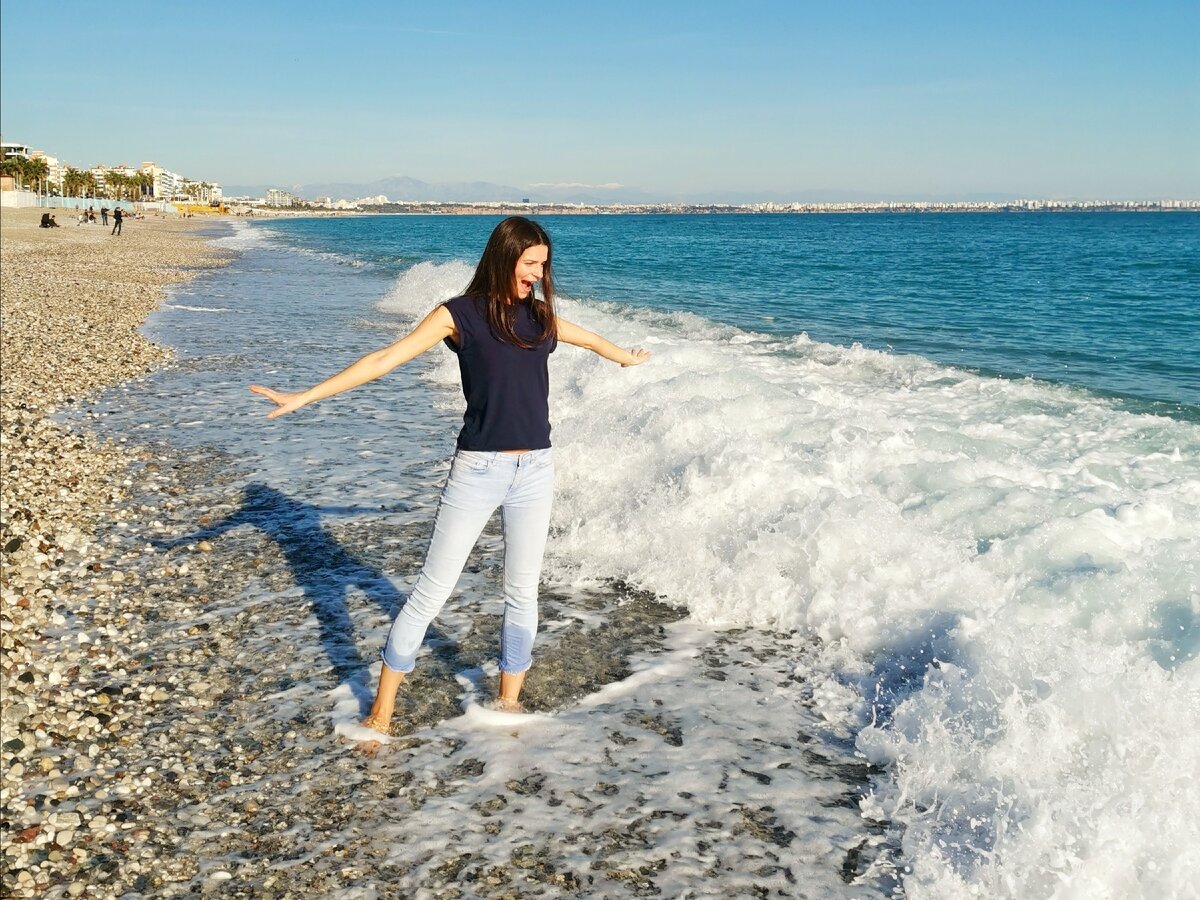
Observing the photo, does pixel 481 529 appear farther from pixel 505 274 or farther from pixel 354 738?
pixel 354 738

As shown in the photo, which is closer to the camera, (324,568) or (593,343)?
(593,343)

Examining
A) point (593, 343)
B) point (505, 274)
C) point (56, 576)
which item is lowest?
point (56, 576)

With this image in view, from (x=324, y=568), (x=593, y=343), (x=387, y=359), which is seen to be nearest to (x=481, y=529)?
(x=387, y=359)

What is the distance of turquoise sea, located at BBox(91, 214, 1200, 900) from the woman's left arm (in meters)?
1.94

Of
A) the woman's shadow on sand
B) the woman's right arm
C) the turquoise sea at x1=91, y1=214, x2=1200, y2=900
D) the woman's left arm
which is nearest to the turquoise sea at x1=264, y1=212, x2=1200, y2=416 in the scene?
the turquoise sea at x1=91, y1=214, x2=1200, y2=900

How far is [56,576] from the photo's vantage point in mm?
6777

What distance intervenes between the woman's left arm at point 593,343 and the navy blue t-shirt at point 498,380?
0.71 ft

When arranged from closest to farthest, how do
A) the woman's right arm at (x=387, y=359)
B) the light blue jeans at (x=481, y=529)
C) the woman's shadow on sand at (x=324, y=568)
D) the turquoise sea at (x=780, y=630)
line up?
the turquoise sea at (x=780, y=630) < the woman's right arm at (x=387, y=359) < the light blue jeans at (x=481, y=529) < the woman's shadow on sand at (x=324, y=568)

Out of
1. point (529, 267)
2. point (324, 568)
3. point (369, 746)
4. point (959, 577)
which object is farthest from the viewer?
point (324, 568)

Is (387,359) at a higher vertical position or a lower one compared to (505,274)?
lower

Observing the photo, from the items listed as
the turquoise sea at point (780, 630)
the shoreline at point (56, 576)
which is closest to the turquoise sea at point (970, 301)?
the turquoise sea at point (780, 630)

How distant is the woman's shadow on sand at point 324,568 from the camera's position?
5.94 meters

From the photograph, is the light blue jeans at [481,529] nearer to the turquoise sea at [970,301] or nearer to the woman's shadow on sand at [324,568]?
the woman's shadow on sand at [324,568]

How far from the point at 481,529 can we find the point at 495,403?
0.64 m
